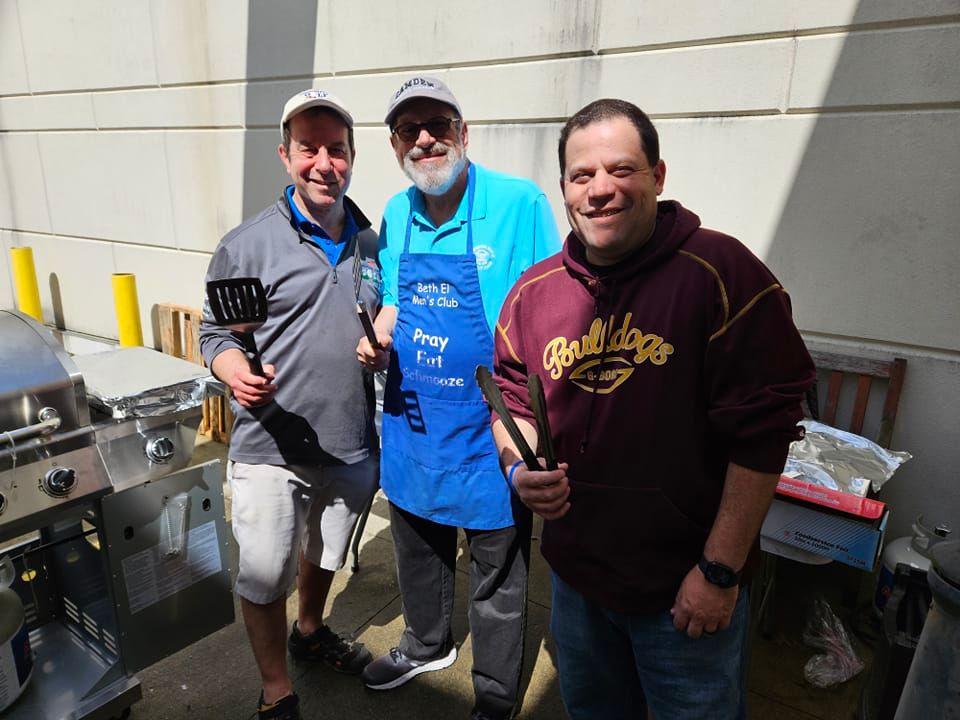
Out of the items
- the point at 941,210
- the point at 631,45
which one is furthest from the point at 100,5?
the point at 941,210

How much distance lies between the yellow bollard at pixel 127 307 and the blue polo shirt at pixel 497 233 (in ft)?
14.9

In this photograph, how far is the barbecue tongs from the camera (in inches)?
52.8

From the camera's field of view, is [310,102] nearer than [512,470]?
No

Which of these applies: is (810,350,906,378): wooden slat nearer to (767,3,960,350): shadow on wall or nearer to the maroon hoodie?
(767,3,960,350): shadow on wall

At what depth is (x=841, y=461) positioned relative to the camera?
271cm

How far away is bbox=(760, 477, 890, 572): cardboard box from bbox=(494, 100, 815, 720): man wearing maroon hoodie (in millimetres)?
1173

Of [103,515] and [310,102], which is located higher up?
[310,102]

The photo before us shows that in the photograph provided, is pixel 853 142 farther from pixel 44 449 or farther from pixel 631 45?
pixel 44 449

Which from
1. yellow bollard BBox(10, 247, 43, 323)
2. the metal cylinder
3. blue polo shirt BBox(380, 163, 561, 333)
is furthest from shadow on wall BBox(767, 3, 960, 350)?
yellow bollard BBox(10, 247, 43, 323)

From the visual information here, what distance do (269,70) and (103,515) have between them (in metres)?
3.96

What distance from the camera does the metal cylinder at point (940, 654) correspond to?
1.33 meters

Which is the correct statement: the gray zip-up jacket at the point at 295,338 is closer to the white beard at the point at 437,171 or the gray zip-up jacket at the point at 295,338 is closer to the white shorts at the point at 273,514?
the white shorts at the point at 273,514

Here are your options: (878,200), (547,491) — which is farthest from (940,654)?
(878,200)

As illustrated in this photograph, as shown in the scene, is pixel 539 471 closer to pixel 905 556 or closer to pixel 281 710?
pixel 281 710
